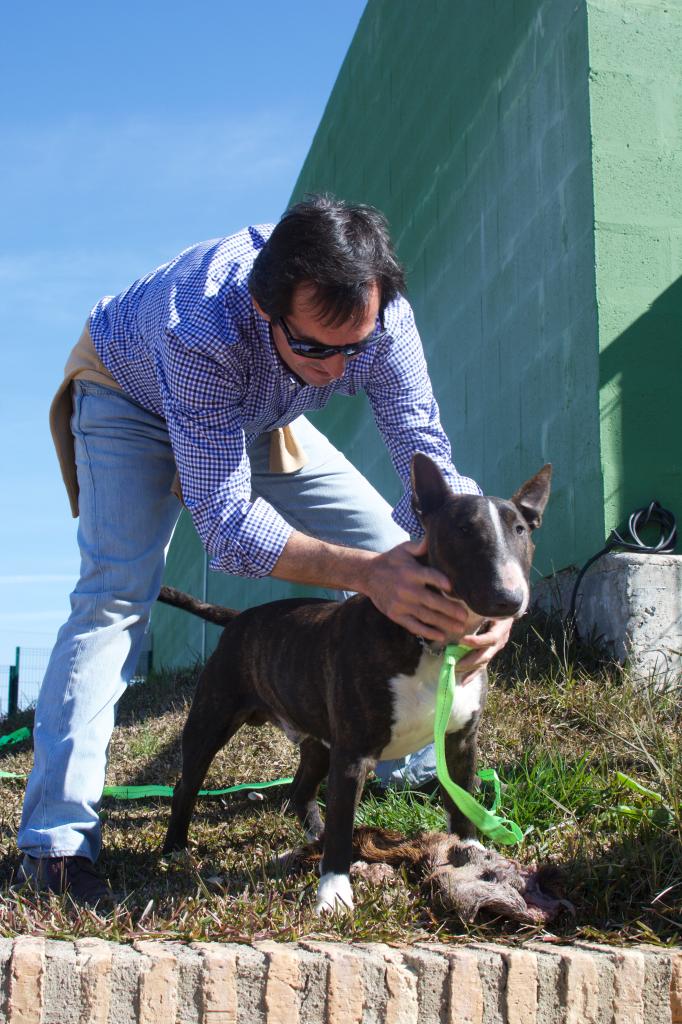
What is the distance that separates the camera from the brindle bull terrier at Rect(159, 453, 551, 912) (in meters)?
3.00

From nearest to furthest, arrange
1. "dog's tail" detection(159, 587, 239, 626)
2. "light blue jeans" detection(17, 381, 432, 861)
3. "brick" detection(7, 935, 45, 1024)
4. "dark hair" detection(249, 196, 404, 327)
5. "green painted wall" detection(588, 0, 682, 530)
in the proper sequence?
"brick" detection(7, 935, 45, 1024)
"dark hair" detection(249, 196, 404, 327)
"light blue jeans" detection(17, 381, 432, 861)
"dog's tail" detection(159, 587, 239, 626)
"green painted wall" detection(588, 0, 682, 530)

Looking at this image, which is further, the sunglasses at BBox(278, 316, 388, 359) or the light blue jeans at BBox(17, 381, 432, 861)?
the light blue jeans at BBox(17, 381, 432, 861)

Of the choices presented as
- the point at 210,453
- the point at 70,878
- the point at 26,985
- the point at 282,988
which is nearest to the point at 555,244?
the point at 210,453

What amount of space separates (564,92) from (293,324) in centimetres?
298

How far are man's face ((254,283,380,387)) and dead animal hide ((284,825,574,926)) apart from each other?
56.4 inches

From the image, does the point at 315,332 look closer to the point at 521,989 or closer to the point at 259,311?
the point at 259,311

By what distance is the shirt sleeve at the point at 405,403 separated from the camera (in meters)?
3.79

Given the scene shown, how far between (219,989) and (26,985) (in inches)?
16.8

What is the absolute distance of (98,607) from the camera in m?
3.60

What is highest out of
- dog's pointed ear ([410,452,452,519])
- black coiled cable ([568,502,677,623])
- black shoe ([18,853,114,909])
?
dog's pointed ear ([410,452,452,519])

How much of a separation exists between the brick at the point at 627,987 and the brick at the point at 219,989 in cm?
90

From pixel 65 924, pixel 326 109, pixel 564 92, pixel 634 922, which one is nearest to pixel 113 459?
A: pixel 65 924

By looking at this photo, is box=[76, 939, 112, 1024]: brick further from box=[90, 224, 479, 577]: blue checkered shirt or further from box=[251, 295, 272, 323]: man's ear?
box=[251, 295, 272, 323]: man's ear

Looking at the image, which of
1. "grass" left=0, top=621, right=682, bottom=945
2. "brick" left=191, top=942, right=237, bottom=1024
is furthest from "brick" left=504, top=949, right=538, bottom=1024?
"brick" left=191, top=942, right=237, bottom=1024
